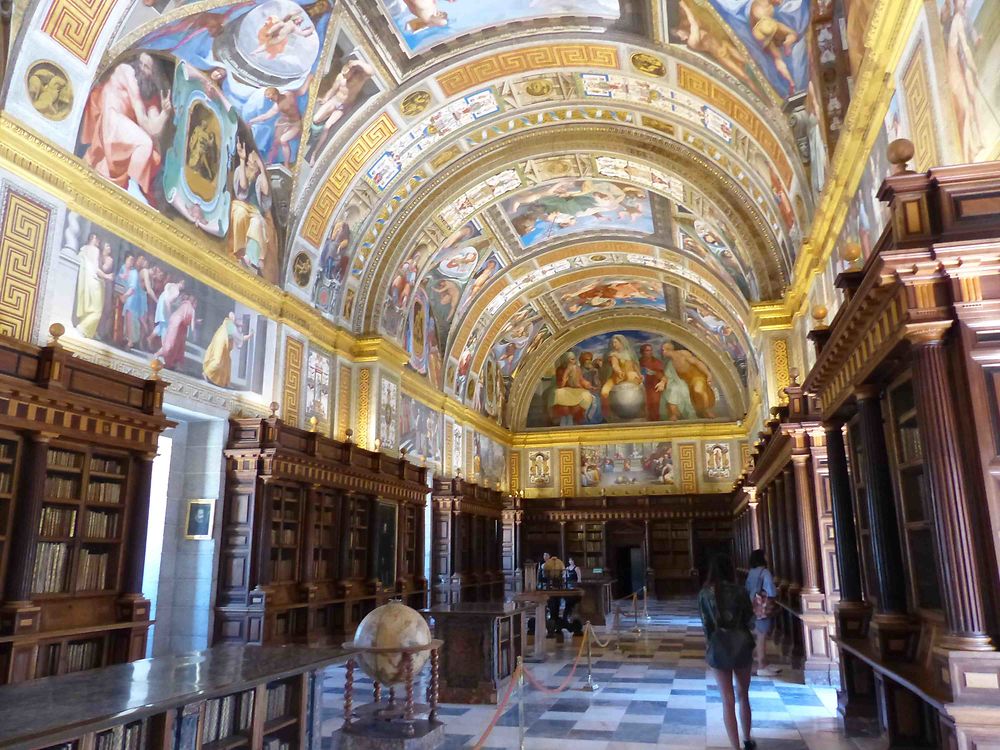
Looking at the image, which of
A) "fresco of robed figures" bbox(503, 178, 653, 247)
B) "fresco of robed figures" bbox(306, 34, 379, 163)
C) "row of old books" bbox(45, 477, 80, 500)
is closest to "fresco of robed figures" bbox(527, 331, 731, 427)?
"fresco of robed figures" bbox(503, 178, 653, 247)

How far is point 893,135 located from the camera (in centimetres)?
758

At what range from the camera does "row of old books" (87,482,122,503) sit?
9.05m

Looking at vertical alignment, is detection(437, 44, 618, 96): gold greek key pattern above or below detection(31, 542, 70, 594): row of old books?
above

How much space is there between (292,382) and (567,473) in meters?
17.1

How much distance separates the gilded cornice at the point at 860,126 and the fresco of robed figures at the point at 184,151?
A: 9361 mm

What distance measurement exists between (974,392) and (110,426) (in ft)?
29.0

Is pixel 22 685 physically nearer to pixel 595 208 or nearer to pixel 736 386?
pixel 595 208

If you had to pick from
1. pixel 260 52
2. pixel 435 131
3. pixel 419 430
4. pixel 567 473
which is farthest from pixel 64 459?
pixel 567 473

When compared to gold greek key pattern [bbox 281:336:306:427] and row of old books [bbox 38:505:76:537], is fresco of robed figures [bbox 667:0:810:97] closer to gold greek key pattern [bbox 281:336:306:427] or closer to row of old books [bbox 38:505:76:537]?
gold greek key pattern [bbox 281:336:306:427]

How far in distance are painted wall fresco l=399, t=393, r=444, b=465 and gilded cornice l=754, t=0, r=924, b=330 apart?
10479mm

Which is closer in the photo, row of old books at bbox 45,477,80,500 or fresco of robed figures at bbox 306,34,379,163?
row of old books at bbox 45,477,80,500

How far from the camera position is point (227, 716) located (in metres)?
5.03

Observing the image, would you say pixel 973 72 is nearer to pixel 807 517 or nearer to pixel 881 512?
pixel 881 512

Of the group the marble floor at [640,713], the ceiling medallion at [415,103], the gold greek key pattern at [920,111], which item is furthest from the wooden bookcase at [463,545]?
the gold greek key pattern at [920,111]
